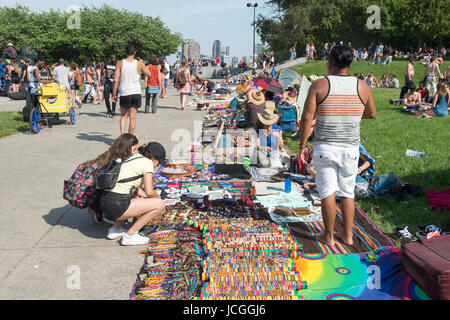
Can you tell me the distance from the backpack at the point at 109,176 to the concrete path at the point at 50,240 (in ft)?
2.25

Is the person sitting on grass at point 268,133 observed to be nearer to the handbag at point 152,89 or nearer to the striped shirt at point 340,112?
the striped shirt at point 340,112

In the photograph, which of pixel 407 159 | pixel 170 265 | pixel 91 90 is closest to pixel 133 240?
pixel 170 265

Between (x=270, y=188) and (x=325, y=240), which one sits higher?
(x=270, y=188)

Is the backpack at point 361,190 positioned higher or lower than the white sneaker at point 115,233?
higher

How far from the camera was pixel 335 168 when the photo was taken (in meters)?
3.94

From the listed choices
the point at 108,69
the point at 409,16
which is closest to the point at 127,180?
the point at 108,69

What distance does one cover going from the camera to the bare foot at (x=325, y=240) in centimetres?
418

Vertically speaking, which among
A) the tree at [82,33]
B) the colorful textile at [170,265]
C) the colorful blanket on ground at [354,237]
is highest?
the tree at [82,33]

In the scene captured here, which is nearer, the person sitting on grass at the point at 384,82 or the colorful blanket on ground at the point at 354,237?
the colorful blanket on ground at the point at 354,237

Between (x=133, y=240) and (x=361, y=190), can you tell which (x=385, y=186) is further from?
(x=133, y=240)

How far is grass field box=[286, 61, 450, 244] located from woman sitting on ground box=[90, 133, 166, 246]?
278cm

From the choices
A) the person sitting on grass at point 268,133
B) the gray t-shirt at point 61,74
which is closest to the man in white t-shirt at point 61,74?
the gray t-shirt at point 61,74

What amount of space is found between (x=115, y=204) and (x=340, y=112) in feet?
8.08

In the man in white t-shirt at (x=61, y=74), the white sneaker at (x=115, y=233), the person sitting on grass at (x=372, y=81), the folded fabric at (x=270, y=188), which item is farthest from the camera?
the person sitting on grass at (x=372, y=81)
